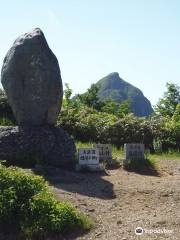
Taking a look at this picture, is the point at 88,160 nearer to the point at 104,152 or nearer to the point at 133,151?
the point at 104,152

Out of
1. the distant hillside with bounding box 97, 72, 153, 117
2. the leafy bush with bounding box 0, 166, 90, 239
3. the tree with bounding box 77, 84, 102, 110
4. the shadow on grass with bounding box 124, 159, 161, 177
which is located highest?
the distant hillside with bounding box 97, 72, 153, 117

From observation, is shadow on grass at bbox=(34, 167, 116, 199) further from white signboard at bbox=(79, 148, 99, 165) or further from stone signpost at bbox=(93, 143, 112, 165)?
stone signpost at bbox=(93, 143, 112, 165)

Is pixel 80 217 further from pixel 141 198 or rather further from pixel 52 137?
pixel 52 137

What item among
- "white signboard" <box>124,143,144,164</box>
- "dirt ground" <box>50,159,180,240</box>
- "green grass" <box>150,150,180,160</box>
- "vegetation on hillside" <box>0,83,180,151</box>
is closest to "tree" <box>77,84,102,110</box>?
"vegetation on hillside" <box>0,83,180,151</box>

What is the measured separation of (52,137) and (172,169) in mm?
2589

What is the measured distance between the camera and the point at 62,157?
10.2 meters

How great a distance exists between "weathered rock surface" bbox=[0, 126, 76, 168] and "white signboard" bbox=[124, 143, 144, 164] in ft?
4.16

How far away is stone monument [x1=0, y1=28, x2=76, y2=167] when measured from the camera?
10.2m

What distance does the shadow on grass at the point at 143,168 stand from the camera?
10671 mm

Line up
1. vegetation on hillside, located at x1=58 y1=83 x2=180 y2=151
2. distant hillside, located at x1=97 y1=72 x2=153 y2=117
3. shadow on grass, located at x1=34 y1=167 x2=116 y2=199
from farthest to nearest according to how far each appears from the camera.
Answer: distant hillside, located at x1=97 y1=72 x2=153 y2=117 < vegetation on hillside, located at x1=58 y1=83 x2=180 y2=151 < shadow on grass, located at x1=34 y1=167 x2=116 y2=199

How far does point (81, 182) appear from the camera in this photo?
30.6ft

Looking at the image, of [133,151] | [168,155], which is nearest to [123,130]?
[168,155]

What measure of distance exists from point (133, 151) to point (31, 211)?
14.8 ft

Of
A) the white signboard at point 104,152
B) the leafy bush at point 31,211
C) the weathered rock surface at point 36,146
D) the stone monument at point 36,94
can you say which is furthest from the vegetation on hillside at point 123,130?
the leafy bush at point 31,211
